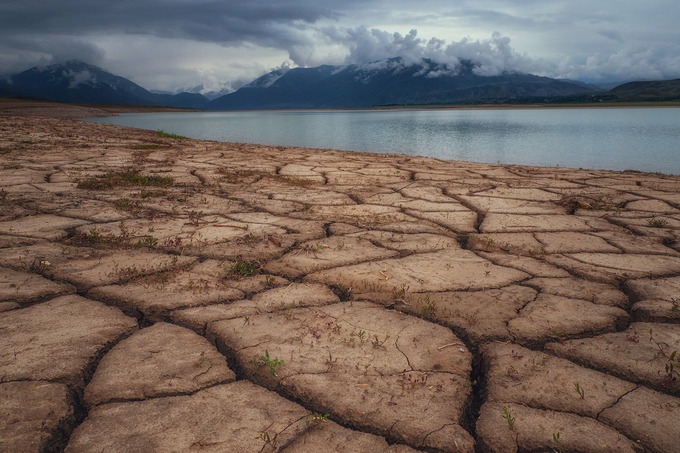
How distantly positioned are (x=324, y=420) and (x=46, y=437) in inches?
27.6

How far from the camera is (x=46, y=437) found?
1.17 metres

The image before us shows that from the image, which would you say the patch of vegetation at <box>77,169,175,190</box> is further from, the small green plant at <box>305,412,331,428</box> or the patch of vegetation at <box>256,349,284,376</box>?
the small green plant at <box>305,412,331,428</box>

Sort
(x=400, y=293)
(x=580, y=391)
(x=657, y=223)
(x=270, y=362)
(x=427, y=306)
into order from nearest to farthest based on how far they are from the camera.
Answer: (x=580, y=391) → (x=270, y=362) → (x=427, y=306) → (x=400, y=293) → (x=657, y=223)

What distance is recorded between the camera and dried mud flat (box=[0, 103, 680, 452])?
1.23 metres

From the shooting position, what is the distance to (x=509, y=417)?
4.13ft

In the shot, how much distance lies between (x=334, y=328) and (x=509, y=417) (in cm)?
69

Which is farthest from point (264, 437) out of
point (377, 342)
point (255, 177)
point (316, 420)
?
point (255, 177)

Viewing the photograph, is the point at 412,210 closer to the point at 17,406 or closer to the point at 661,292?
the point at 661,292

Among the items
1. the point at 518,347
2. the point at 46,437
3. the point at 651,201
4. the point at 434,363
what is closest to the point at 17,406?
the point at 46,437

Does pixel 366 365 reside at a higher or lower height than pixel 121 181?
lower

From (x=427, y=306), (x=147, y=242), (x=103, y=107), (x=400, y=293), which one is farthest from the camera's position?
(x=103, y=107)

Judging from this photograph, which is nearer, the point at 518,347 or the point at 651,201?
the point at 518,347

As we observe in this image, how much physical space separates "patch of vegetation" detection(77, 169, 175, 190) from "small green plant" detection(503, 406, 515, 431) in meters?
4.16

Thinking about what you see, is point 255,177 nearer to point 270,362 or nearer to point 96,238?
point 96,238
